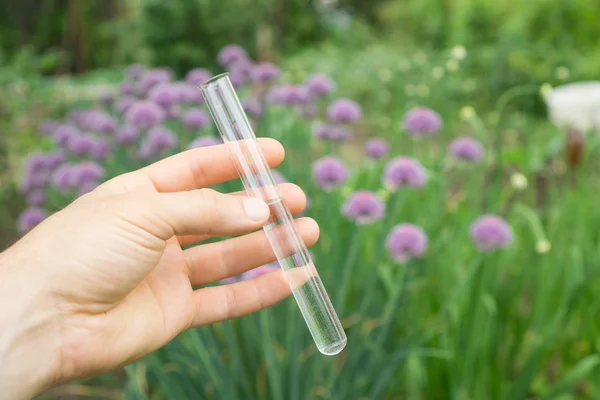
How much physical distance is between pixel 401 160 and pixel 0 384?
1.02m

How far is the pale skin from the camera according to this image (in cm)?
94

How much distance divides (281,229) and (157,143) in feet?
2.86

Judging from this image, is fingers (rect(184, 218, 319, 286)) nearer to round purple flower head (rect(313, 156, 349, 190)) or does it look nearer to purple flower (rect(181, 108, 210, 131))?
round purple flower head (rect(313, 156, 349, 190))

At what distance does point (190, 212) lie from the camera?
91 centimetres

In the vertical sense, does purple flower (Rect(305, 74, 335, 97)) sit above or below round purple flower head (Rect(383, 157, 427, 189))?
above

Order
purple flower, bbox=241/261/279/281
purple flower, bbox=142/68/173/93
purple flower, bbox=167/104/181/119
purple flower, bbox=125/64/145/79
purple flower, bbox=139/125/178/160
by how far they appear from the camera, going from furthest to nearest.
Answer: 1. purple flower, bbox=125/64/145/79
2. purple flower, bbox=142/68/173/93
3. purple flower, bbox=167/104/181/119
4. purple flower, bbox=139/125/178/160
5. purple flower, bbox=241/261/279/281

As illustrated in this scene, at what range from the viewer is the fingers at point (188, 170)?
110 cm

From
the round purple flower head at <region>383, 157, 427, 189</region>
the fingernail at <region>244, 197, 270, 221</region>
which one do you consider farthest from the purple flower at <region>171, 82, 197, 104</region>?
the fingernail at <region>244, 197, 270, 221</region>

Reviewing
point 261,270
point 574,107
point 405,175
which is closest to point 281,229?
point 261,270

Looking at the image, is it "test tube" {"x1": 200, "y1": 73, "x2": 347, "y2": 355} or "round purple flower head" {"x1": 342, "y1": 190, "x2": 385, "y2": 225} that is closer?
"test tube" {"x1": 200, "y1": 73, "x2": 347, "y2": 355}

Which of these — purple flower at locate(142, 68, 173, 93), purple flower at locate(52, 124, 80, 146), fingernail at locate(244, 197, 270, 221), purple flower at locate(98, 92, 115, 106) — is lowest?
fingernail at locate(244, 197, 270, 221)

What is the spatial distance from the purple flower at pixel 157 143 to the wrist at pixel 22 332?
0.84 m

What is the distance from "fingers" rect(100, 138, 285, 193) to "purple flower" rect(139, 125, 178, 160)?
638 millimetres

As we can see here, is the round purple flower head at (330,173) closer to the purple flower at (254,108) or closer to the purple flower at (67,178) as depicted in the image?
the purple flower at (254,108)
